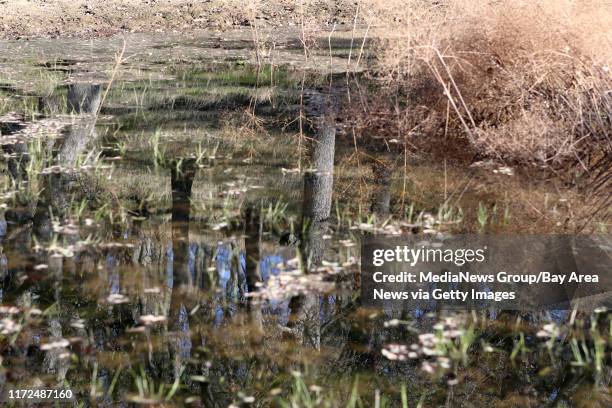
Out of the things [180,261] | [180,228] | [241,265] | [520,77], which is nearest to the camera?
[241,265]

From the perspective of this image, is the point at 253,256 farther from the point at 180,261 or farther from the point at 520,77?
the point at 520,77

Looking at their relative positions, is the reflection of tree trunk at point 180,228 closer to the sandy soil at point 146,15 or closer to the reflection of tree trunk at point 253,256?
the reflection of tree trunk at point 253,256

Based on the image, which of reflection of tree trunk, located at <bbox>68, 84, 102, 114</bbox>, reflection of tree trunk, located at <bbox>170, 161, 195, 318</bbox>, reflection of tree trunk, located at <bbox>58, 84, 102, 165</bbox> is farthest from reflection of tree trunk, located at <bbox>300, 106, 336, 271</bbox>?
reflection of tree trunk, located at <bbox>68, 84, 102, 114</bbox>

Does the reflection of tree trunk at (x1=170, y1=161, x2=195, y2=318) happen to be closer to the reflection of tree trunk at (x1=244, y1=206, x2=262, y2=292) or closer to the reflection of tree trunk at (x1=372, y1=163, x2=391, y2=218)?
the reflection of tree trunk at (x1=244, y1=206, x2=262, y2=292)

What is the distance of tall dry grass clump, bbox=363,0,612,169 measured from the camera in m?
8.06

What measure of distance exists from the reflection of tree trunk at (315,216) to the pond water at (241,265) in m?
0.02

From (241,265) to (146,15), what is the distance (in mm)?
14003

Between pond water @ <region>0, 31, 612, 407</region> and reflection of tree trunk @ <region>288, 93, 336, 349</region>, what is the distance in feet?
0.08

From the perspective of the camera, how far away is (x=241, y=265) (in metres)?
5.98

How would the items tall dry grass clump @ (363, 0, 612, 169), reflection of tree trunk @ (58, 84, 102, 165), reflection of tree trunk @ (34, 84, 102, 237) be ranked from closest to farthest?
reflection of tree trunk @ (34, 84, 102, 237) < tall dry grass clump @ (363, 0, 612, 169) < reflection of tree trunk @ (58, 84, 102, 165)

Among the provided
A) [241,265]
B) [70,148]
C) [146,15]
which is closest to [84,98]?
[70,148]

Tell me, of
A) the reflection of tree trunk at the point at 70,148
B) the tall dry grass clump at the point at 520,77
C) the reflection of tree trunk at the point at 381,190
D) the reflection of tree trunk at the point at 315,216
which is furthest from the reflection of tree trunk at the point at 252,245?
the tall dry grass clump at the point at 520,77

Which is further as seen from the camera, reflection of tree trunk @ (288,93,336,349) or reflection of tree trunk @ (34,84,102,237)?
reflection of tree trunk @ (34,84,102,237)

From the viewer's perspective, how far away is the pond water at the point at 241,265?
448 cm
